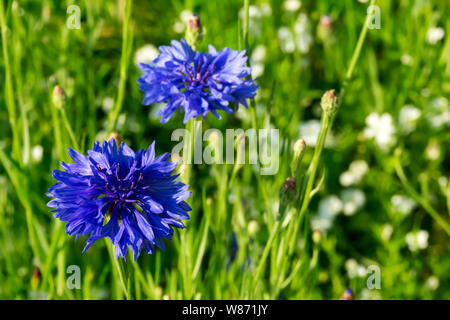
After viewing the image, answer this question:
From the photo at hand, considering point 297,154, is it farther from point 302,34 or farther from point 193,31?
point 302,34

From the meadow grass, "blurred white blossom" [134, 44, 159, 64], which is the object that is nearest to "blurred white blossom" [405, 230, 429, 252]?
the meadow grass

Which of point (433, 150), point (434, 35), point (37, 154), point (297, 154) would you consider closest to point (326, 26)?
point (434, 35)

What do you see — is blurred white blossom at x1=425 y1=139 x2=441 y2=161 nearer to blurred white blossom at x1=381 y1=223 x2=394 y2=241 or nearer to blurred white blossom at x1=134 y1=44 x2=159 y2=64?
blurred white blossom at x1=381 y1=223 x2=394 y2=241

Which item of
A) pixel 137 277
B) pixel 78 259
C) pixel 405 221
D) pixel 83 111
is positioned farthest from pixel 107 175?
pixel 405 221

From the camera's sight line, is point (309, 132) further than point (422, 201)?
Yes

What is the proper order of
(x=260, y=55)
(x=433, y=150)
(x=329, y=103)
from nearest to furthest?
(x=329, y=103)
(x=433, y=150)
(x=260, y=55)

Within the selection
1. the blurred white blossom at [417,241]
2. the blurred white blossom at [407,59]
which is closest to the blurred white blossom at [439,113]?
the blurred white blossom at [407,59]

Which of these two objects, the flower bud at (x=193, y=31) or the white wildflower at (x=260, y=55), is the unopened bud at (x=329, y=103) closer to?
the flower bud at (x=193, y=31)

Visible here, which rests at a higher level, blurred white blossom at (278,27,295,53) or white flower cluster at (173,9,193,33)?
white flower cluster at (173,9,193,33)
